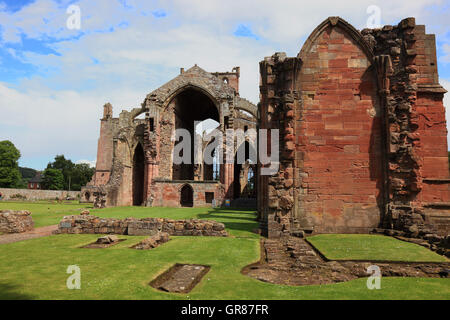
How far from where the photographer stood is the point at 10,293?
3.62 m

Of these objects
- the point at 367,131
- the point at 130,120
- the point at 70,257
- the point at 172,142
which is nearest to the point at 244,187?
the point at 172,142

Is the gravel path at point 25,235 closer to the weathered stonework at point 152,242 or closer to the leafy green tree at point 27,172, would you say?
the weathered stonework at point 152,242

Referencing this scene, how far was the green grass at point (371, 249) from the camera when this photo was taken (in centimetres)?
552

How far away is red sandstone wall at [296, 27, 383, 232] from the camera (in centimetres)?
893

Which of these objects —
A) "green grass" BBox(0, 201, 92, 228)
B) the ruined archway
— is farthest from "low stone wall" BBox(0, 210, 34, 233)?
the ruined archway

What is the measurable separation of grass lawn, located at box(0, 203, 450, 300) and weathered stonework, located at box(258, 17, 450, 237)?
124 inches

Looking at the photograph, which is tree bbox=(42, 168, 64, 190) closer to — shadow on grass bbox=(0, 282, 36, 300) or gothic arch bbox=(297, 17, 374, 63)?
gothic arch bbox=(297, 17, 374, 63)

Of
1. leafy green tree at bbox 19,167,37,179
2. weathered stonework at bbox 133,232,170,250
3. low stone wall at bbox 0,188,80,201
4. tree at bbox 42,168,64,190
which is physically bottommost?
low stone wall at bbox 0,188,80,201

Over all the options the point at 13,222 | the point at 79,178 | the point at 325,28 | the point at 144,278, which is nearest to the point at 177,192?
the point at 13,222

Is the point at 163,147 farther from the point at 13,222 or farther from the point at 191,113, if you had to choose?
the point at 13,222

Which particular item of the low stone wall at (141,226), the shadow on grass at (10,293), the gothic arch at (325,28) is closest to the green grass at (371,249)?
the low stone wall at (141,226)

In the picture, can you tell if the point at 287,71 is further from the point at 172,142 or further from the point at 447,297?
the point at 172,142

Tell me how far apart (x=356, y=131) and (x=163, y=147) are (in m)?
22.3

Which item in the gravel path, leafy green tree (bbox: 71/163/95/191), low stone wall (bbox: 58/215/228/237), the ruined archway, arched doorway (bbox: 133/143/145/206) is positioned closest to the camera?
the gravel path
